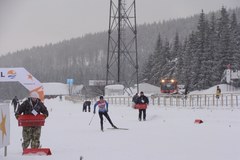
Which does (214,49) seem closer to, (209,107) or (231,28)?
(231,28)

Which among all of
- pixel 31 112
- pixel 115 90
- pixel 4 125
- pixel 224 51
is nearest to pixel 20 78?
pixel 115 90

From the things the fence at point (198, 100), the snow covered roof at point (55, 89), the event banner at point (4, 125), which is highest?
the event banner at point (4, 125)

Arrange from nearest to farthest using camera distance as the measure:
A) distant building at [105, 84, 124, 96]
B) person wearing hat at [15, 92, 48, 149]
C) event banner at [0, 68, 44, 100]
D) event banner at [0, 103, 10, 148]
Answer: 1. event banner at [0, 103, 10, 148]
2. person wearing hat at [15, 92, 48, 149]
3. event banner at [0, 68, 44, 100]
4. distant building at [105, 84, 124, 96]

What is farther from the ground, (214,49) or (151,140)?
(214,49)

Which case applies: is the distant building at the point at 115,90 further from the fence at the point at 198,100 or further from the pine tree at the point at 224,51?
the pine tree at the point at 224,51

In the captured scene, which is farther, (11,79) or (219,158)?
(11,79)

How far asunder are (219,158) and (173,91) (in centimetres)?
5168

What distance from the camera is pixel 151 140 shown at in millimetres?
15023

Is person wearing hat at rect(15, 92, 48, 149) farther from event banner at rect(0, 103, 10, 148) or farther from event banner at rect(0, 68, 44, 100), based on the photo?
event banner at rect(0, 68, 44, 100)

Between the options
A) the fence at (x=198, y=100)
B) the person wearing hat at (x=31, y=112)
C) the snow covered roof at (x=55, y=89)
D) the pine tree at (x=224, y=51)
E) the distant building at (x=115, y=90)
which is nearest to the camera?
the person wearing hat at (x=31, y=112)

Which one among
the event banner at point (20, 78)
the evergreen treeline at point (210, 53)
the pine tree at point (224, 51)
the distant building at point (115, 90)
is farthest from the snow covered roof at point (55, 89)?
the event banner at point (20, 78)

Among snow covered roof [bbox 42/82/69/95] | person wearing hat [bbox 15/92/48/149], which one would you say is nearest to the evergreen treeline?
person wearing hat [bbox 15/92/48/149]

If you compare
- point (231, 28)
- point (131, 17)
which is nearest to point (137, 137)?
point (131, 17)

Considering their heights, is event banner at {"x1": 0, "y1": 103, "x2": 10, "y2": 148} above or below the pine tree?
below
